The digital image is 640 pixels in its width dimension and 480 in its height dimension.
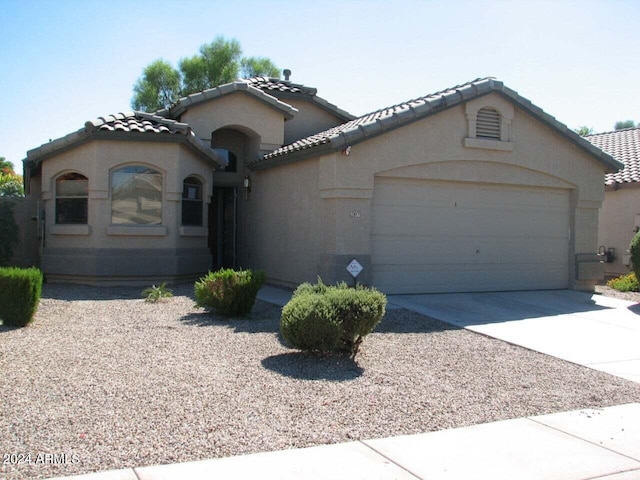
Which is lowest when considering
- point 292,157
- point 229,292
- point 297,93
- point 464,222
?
point 229,292

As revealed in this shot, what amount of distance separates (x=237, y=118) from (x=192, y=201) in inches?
108

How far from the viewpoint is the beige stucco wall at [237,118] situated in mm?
17438

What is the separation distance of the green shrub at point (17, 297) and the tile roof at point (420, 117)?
590cm

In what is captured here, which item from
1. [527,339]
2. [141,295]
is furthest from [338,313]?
[141,295]

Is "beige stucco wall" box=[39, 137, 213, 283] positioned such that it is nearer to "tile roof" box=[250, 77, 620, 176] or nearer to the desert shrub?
"tile roof" box=[250, 77, 620, 176]

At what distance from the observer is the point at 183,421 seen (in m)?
5.86

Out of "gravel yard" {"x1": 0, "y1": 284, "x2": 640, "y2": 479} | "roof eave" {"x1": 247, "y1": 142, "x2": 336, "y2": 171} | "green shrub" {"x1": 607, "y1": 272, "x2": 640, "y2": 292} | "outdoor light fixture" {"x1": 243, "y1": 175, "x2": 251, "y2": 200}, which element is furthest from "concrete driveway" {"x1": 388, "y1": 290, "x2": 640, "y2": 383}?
"outdoor light fixture" {"x1": 243, "y1": 175, "x2": 251, "y2": 200}

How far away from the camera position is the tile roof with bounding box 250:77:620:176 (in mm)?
12828

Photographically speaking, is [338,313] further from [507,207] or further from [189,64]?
[189,64]

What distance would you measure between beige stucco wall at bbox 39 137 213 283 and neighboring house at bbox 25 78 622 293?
27 millimetres

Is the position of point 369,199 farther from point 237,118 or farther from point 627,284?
point 627,284

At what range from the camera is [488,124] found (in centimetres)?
1453

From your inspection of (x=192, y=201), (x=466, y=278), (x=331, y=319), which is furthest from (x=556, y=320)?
(x=192, y=201)

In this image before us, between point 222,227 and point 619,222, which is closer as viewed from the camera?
point 222,227
